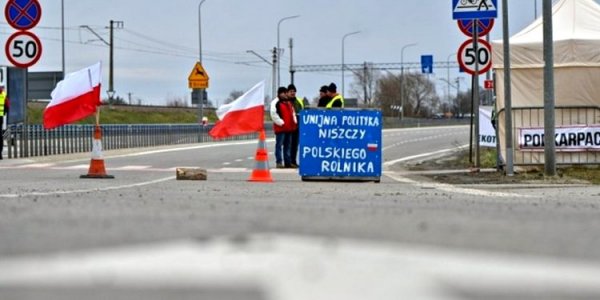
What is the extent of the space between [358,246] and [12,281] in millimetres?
2156

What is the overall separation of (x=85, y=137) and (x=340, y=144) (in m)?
15.1

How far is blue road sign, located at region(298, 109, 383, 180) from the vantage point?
15344mm

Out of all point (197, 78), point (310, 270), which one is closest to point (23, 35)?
point (310, 270)

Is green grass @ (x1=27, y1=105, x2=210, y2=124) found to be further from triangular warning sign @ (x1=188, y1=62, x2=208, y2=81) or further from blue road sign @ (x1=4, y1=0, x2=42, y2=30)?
blue road sign @ (x1=4, y1=0, x2=42, y2=30)

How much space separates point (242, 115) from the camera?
1719 cm

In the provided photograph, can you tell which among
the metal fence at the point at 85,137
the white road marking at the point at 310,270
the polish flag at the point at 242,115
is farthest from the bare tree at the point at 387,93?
the white road marking at the point at 310,270

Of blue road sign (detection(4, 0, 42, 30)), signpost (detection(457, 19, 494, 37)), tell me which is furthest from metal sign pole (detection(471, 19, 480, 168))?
blue road sign (detection(4, 0, 42, 30))

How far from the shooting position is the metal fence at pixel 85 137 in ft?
76.2

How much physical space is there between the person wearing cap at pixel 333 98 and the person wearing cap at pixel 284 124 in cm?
115

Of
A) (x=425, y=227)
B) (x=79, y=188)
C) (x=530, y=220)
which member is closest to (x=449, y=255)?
(x=425, y=227)

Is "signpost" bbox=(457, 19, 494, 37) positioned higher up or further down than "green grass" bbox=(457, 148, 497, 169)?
higher up

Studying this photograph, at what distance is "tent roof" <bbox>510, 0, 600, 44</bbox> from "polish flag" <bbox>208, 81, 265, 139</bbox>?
5.66 metres

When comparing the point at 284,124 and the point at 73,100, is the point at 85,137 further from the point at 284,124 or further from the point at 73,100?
the point at 73,100

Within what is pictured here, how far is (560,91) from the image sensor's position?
59.8 feet
